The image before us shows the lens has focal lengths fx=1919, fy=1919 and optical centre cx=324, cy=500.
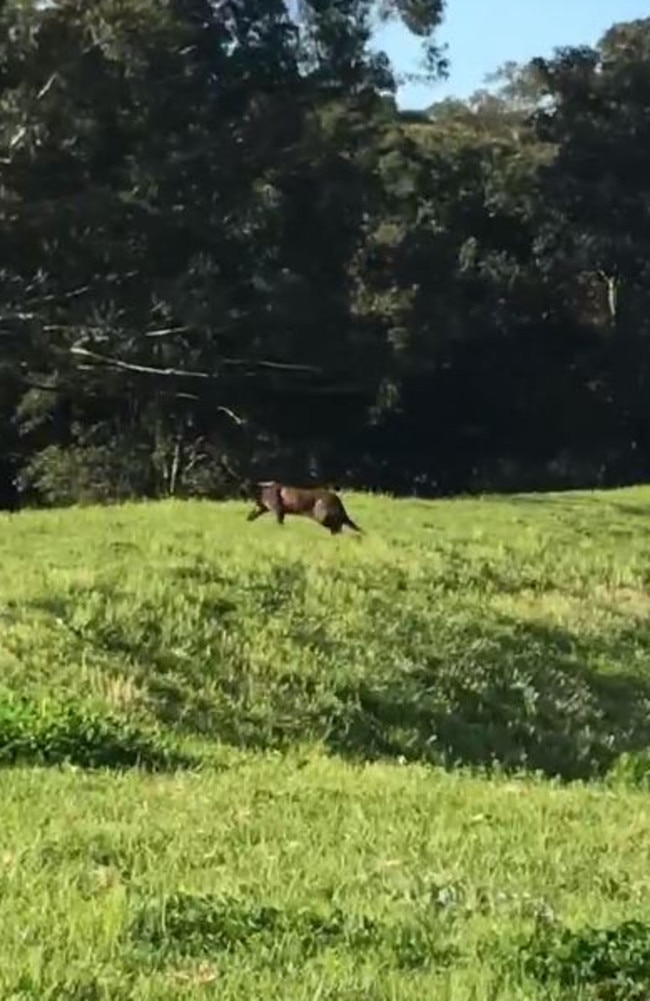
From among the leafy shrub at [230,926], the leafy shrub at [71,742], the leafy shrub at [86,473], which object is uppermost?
the leafy shrub at [86,473]

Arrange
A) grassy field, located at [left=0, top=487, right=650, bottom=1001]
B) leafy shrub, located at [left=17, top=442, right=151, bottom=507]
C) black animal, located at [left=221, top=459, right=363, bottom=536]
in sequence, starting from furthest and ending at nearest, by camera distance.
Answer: leafy shrub, located at [left=17, top=442, right=151, bottom=507] → black animal, located at [left=221, top=459, right=363, bottom=536] → grassy field, located at [left=0, top=487, right=650, bottom=1001]

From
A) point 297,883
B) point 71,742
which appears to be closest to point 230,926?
point 297,883

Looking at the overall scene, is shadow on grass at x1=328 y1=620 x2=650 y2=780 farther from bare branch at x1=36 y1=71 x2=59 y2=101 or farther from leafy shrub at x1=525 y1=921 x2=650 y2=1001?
bare branch at x1=36 y1=71 x2=59 y2=101

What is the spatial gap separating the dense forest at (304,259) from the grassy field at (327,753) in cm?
1159

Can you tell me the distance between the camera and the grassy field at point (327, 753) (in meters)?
5.03

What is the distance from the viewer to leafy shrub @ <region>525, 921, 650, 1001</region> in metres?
4.75

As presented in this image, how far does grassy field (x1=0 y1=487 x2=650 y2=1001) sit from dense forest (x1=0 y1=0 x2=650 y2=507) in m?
11.6

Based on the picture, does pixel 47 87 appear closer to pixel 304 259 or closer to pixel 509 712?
pixel 304 259

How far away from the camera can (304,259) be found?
126ft

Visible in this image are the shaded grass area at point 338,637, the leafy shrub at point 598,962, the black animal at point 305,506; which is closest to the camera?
the leafy shrub at point 598,962

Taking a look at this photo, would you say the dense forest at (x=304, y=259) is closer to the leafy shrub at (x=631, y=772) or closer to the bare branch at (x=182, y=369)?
the bare branch at (x=182, y=369)

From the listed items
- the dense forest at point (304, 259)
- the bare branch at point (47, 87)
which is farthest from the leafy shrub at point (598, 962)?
the bare branch at point (47, 87)

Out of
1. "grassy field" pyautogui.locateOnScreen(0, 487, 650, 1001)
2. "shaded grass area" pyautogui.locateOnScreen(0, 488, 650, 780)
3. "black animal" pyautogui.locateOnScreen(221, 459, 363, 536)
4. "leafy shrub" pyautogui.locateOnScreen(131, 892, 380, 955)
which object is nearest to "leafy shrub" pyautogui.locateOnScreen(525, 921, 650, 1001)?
"grassy field" pyautogui.locateOnScreen(0, 487, 650, 1001)

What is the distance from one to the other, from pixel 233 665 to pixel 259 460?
23167mm
